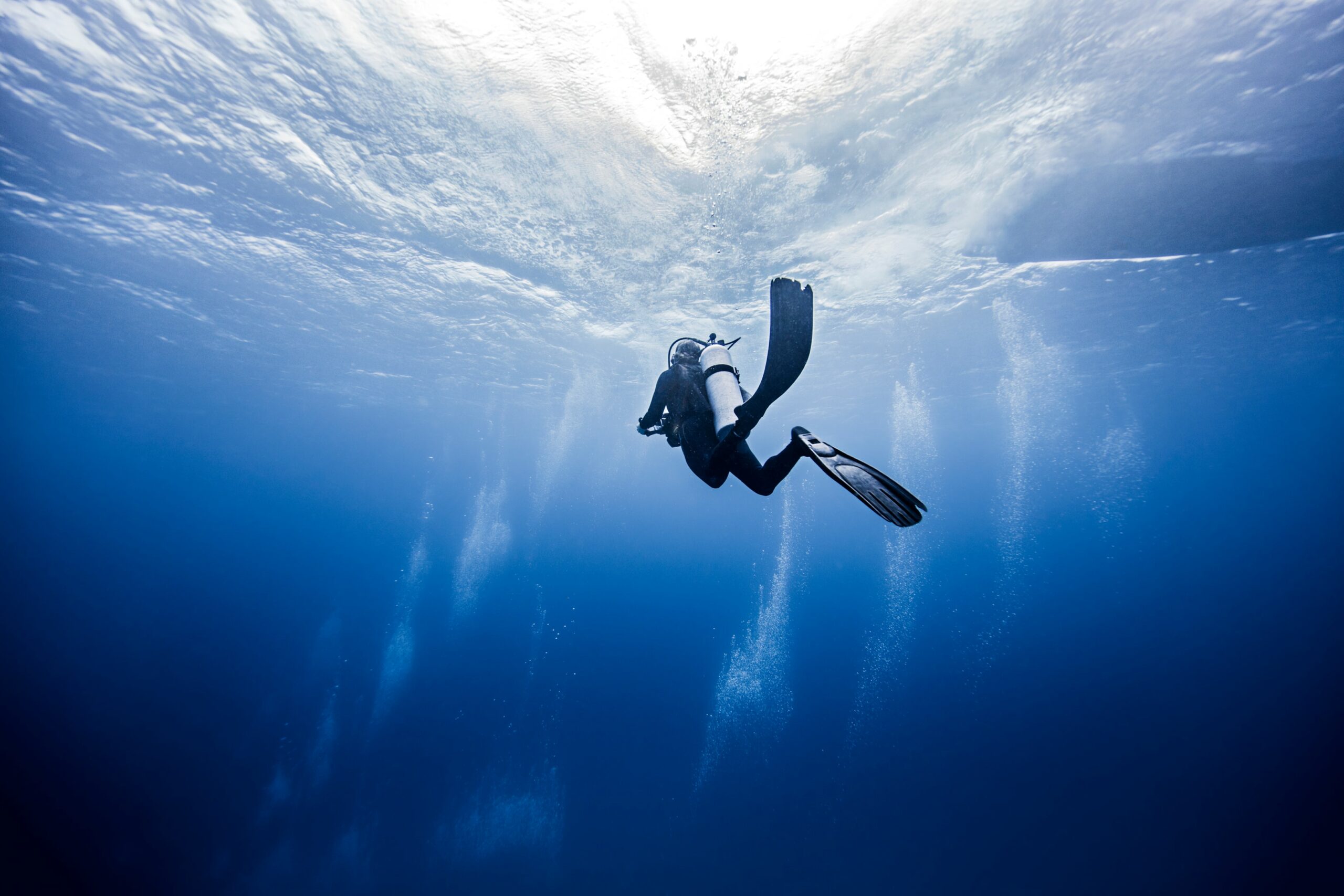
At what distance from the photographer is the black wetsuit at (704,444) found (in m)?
3.24

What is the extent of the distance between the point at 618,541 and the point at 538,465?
30795mm

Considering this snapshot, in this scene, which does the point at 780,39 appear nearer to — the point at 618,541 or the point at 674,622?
the point at 674,622

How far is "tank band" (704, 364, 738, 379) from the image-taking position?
147 inches

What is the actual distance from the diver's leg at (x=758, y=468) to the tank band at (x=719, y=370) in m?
0.68

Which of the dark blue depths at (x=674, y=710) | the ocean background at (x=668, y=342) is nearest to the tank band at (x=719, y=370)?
the ocean background at (x=668, y=342)

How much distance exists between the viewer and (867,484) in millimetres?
2795

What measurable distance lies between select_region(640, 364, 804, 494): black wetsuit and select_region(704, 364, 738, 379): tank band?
0.19m

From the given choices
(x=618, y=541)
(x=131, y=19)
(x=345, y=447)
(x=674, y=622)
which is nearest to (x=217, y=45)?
Result: (x=131, y=19)

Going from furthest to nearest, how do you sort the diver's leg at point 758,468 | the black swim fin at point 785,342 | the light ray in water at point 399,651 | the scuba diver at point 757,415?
1. the light ray in water at point 399,651
2. the diver's leg at point 758,468
3. the black swim fin at point 785,342
4. the scuba diver at point 757,415

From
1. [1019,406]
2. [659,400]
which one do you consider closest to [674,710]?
[659,400]

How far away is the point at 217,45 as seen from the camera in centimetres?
700

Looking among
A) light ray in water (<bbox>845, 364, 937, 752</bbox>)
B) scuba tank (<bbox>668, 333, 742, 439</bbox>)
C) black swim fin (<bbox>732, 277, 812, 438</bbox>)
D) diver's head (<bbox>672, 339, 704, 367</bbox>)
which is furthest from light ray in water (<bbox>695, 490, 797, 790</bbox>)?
black swim fin (<bbox>732, 277, 812, 438</bbox>)

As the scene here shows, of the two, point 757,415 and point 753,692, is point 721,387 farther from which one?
point 753,692

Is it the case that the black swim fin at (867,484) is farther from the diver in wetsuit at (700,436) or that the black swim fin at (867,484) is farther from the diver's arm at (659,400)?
the diver's arm at (659,400)
